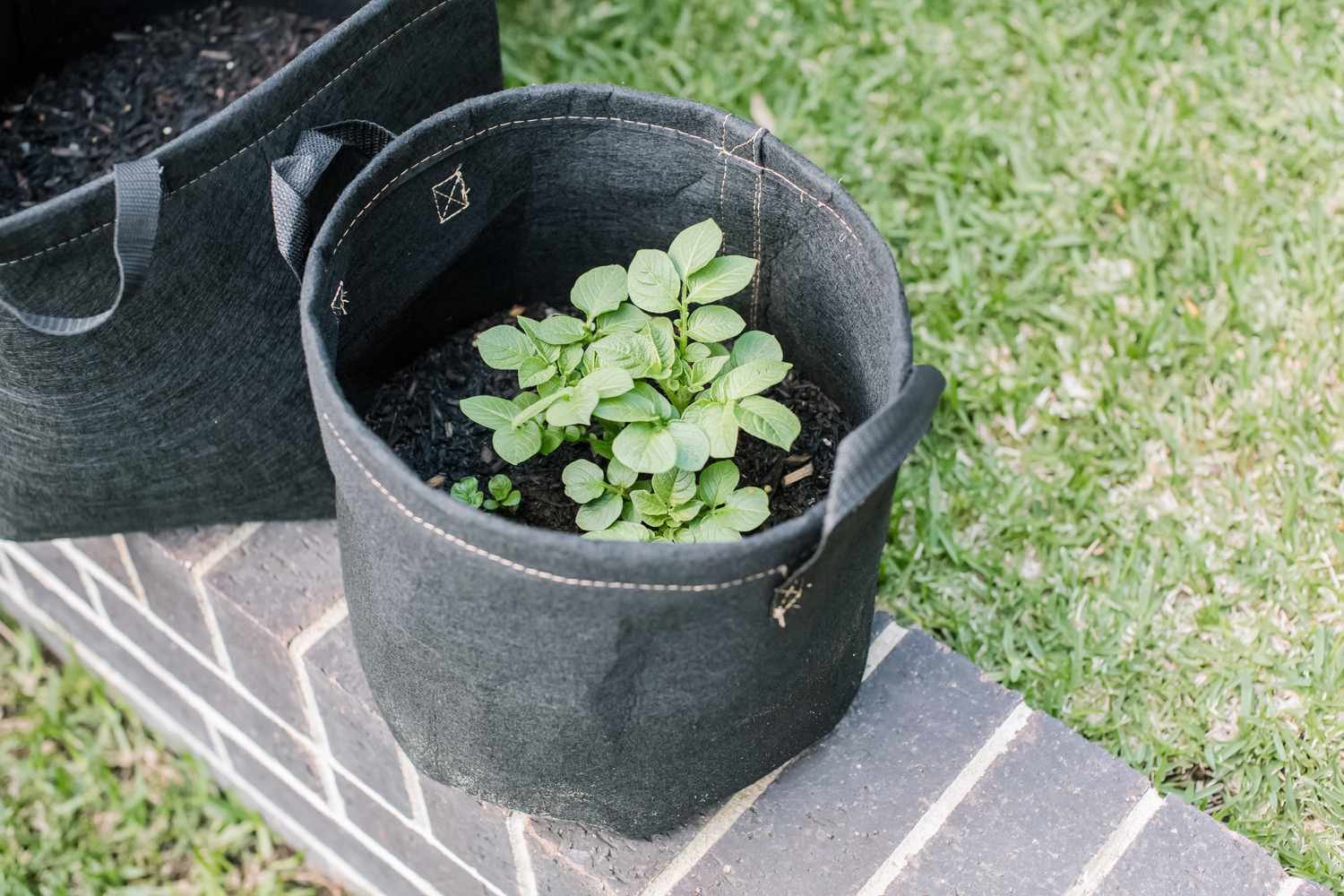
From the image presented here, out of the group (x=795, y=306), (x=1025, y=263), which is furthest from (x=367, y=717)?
(x=1025, y=263)

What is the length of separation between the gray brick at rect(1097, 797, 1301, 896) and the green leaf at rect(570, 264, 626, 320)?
774 millimetres

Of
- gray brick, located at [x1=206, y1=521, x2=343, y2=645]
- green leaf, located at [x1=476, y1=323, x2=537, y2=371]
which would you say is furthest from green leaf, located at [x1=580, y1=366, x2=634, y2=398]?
gray brick, located at [x1=206, y1=521, x2=343, y2=645]

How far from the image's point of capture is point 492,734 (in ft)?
3.77

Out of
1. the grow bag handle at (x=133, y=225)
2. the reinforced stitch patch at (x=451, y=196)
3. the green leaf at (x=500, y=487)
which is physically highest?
the grow bag handle at (x=133, y=225)

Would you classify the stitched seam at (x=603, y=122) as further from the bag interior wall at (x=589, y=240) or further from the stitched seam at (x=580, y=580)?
the stitched seam at (x=580, y=580)

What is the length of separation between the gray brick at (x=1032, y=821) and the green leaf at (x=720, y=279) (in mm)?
584

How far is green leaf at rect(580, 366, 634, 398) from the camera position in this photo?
45.9 inches

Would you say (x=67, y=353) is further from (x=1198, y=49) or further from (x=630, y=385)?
(x=1198, y=49)

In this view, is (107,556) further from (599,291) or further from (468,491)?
(599,291)

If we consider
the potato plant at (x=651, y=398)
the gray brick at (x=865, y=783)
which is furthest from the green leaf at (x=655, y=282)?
the gray brick at (x=865, y=783)

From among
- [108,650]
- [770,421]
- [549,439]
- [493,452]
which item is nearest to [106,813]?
[108,650]

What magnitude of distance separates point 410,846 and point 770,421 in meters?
0.75

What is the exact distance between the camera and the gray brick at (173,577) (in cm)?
157

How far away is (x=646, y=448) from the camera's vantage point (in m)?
1.15
